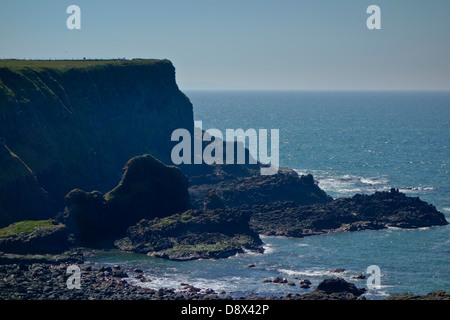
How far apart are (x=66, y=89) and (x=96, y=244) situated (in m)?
41.9

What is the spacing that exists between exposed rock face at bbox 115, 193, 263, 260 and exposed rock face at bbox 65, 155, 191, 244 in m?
4.03

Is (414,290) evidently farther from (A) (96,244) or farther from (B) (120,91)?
(B) (120,91)

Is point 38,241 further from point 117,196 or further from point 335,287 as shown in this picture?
point 335,287

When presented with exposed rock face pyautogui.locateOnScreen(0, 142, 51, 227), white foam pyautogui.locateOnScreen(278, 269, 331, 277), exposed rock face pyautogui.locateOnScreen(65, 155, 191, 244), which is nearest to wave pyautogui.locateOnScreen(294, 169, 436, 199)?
exposed rock face pyautogui.locateOnScreen(65, 155, 191, 244)

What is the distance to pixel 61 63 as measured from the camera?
146m

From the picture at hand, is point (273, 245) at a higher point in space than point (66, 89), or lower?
lower

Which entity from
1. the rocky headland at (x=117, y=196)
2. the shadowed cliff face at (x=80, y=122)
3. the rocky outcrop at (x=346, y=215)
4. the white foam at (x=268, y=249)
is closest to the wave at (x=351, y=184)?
the rocky headland at (x=117, y=196)

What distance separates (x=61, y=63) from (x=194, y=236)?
61139 mm

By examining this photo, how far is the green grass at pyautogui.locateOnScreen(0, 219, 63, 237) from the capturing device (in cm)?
9638

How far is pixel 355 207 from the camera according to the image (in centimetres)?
12181

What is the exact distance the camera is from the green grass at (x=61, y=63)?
Result: 430ft

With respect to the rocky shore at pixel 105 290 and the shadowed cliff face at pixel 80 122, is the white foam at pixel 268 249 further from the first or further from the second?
the shadowed cliff face at pixel 80 122
